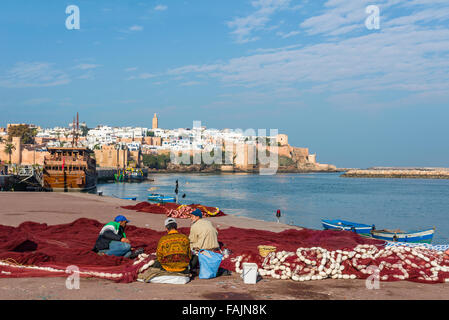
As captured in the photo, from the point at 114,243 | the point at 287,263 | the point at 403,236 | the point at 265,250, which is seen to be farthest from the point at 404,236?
the point at 114,243

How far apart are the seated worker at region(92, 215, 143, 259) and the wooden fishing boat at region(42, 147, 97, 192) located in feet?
139

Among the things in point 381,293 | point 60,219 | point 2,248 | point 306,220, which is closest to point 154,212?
point 60,219

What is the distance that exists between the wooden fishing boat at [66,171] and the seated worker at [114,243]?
42368 mm

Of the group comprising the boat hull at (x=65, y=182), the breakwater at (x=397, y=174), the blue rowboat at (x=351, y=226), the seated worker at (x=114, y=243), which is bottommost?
the breakwater at (x=397, y=174)

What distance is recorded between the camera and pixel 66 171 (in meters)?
48.3

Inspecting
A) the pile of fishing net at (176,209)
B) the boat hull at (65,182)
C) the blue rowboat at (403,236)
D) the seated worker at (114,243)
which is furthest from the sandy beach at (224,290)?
the boat hull at (65,182)

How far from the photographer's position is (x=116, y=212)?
1906 centimetres

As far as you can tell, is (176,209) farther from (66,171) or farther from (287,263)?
(66,171)

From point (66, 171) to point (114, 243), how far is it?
43.1 meters

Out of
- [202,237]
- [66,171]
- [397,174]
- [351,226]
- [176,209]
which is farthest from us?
[397,174]

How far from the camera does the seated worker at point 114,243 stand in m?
8.01

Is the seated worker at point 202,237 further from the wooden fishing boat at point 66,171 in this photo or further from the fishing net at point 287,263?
the wooden fishing boat at point 66,171

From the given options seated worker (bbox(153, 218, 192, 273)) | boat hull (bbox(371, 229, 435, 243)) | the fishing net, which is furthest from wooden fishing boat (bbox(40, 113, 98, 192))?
seated worker (bbox(153, 218, 192, 273))
